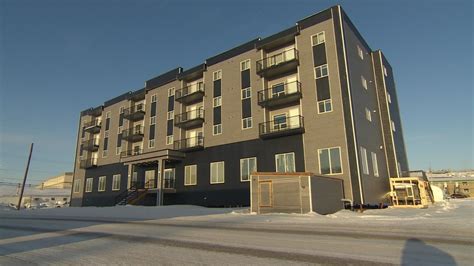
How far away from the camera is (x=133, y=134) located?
4212 centimetres

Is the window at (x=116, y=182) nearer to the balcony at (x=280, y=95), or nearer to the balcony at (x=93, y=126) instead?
the balcony at (x=93, y=126)

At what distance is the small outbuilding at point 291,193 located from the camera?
778 inches

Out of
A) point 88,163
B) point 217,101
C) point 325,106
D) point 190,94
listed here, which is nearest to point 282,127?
point 325,106

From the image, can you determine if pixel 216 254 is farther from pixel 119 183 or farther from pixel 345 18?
pixel 119 183

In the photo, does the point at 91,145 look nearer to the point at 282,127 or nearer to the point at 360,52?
the point at 282,127

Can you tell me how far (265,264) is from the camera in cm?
552

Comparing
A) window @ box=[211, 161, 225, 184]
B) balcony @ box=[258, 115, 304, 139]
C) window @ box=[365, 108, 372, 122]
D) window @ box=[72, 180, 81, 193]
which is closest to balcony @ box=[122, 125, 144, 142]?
window @ box=[211, 161, 225, 184]

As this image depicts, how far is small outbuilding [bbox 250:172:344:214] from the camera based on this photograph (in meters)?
19.8

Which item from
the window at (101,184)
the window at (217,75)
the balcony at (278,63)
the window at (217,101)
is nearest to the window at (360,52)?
the balcony at (278,63)

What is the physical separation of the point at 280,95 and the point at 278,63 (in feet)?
11.8

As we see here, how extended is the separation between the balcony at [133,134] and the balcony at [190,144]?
27.3ft

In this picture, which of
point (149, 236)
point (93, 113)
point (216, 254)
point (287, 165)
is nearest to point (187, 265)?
point (216, 254)

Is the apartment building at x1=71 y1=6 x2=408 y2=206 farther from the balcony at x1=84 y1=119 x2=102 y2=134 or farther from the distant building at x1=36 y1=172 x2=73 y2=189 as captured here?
the distant building at x1=36 y1=172 x2=73 y2=189

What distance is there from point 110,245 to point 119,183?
3785 centimetres
